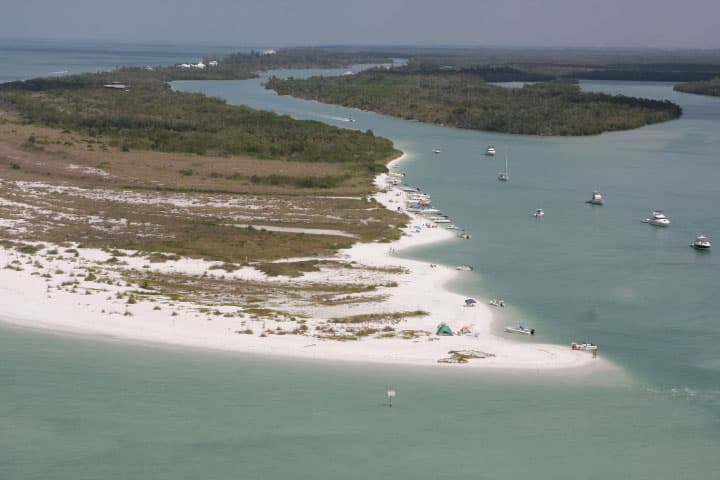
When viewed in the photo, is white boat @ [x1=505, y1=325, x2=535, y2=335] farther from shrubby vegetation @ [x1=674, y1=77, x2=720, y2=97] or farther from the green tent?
shrubby vegetation @ [x1=674, y1=77, x2=720, y2=97]

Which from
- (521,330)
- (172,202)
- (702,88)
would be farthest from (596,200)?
(702,88)

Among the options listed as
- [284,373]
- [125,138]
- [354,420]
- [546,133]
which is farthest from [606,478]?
[546,133]

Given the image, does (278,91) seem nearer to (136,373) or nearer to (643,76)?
(643,76)

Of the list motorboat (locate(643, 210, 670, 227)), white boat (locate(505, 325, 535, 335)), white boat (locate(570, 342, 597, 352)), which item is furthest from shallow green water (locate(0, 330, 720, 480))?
motorboat (locate(643, 210, 670, 227))

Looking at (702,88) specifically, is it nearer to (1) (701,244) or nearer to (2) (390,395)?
(1) (701,244)

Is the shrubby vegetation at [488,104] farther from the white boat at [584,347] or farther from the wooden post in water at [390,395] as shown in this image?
the wooden post in water at [390,395]

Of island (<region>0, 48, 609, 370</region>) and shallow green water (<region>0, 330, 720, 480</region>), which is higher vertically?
island (<region>0, 48, 609, 370</region>)
